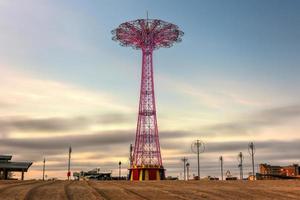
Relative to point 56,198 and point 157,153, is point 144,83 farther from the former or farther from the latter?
point 56,198

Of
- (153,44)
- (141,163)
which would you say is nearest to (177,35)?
(153,44)

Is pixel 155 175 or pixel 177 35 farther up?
pixel 177 35

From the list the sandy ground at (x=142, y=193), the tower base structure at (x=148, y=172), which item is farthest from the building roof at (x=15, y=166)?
the sandy ground at (x=142, y=193)

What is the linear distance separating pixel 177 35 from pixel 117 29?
14.6 meters

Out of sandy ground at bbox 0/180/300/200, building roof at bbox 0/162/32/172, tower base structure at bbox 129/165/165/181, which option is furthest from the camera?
building roof at bbox 0/162/32/172

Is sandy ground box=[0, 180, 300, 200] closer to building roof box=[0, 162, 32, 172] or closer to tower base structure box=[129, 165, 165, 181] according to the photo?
tower base structure box=[129, 165, 165, 181]

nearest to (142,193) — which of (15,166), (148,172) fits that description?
(148,172)

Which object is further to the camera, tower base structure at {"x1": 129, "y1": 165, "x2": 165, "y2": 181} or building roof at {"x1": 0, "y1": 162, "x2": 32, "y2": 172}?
building roof at {"x1": 0, "y1": 162, "x2": 32, "y2": 172}

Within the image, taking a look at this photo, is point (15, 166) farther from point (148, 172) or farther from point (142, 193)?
point (142, 193)

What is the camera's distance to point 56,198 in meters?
30.4

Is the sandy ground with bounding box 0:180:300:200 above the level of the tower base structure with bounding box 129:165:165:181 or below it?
below

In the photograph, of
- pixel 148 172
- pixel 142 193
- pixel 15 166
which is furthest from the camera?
pixel 15 166

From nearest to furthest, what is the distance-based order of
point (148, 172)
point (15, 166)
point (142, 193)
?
1. point (142, 193)
2. point (148, 172)
3. point (15, 166)

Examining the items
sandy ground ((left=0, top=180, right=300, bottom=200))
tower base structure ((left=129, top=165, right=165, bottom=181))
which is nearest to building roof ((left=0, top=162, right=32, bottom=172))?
tower base structure ((left=129, top=165, right=165, bottom=181))
